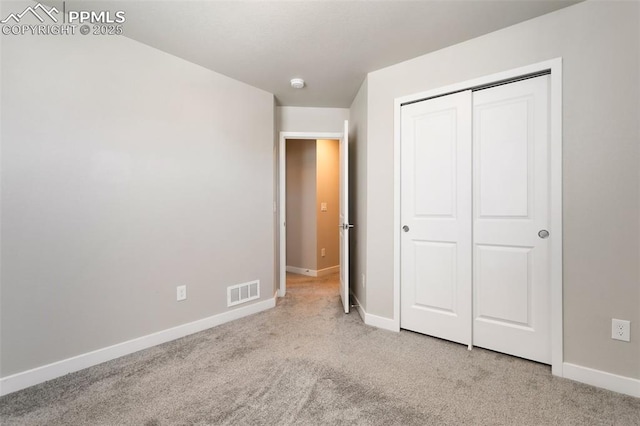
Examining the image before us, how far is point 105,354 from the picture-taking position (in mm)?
1982

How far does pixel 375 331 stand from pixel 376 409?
3.35ft

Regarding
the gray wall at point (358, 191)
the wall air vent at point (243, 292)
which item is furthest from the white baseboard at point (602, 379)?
the wall air vent at point (243, 292)

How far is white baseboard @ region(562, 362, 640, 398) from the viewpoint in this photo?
5.22 ft

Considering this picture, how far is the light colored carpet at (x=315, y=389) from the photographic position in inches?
56.6

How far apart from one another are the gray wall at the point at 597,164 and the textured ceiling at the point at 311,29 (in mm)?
201

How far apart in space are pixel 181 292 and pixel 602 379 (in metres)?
3.01

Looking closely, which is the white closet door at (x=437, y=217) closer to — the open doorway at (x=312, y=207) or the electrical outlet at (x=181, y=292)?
the electrical outlet at (x=181, y=292)

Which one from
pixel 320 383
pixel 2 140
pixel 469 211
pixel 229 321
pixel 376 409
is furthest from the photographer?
pixel 229 321

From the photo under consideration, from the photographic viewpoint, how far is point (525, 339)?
1.97m

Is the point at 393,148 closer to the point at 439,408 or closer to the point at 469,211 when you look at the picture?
the point at 469,211

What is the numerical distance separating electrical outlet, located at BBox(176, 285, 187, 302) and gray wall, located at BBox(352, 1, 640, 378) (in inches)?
112

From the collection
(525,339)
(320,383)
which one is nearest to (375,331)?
(320,383)

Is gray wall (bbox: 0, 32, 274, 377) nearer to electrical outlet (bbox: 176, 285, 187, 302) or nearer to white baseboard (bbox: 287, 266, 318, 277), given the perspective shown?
electrical outlet (bbox: 176, 285, 187, 302)

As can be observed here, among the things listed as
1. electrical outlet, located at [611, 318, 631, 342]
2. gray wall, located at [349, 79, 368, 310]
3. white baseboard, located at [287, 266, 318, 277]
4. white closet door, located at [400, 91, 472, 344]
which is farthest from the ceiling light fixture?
electrical outlet, located at [611, 318, 631, 342]
